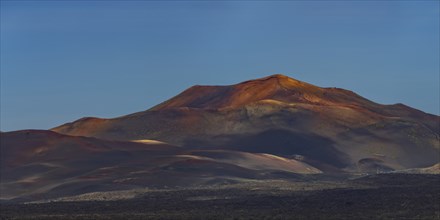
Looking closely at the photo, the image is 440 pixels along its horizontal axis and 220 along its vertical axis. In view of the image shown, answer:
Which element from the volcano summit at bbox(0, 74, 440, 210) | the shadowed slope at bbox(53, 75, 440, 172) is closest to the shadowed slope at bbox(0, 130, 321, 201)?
the volcano summit at bbox(0, 74, 440, 210)

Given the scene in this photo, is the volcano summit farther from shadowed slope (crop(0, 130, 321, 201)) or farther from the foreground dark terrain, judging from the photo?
the foreground dark terrain

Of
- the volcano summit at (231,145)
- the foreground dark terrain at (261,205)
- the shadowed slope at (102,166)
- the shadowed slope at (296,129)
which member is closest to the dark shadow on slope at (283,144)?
the shadowed slope at (296,129)

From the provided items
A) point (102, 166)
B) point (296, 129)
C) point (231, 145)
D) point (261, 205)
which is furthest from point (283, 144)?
point (261, 205)

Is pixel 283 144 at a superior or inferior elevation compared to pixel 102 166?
superior

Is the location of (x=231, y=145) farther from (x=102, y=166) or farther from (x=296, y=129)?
(x=102, y=166)

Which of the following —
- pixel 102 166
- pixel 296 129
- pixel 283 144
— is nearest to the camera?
pixel 102 166

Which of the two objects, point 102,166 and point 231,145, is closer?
point 102,166

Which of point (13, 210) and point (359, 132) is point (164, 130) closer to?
point (359, 132)

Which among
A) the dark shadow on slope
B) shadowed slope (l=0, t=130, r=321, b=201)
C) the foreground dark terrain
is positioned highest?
the dark shadow on slope
